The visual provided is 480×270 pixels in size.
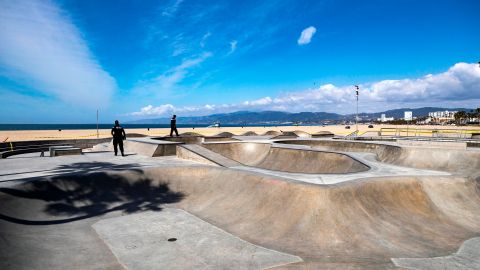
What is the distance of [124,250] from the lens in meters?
7.17

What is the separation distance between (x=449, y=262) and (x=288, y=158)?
1232 cm

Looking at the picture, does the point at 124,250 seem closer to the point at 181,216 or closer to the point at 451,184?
the point at 181,216

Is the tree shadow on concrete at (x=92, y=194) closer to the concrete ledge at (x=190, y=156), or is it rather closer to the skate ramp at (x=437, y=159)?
the concrete ledge at (x=190, y=156)

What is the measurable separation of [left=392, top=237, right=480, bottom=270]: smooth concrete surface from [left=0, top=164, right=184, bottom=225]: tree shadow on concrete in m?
7.75

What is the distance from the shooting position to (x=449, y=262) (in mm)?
6438

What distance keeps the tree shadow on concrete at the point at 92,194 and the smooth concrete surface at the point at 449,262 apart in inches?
305

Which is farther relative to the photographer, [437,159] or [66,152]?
[66,152]

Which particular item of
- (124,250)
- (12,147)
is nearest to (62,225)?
(124,250)

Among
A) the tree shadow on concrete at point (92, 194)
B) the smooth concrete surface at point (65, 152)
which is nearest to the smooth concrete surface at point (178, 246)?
the tree shadow on concrete at point (92, 194)

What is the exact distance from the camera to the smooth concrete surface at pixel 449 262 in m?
6.21

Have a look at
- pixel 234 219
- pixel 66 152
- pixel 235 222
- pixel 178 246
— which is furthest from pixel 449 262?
pixel 66 152

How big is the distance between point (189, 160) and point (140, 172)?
162 inches

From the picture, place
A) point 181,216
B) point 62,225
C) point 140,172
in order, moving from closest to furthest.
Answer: point 62,225, point 181,216, point 140,172

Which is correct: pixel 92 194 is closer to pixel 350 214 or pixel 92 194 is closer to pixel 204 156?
pixel 204 156
